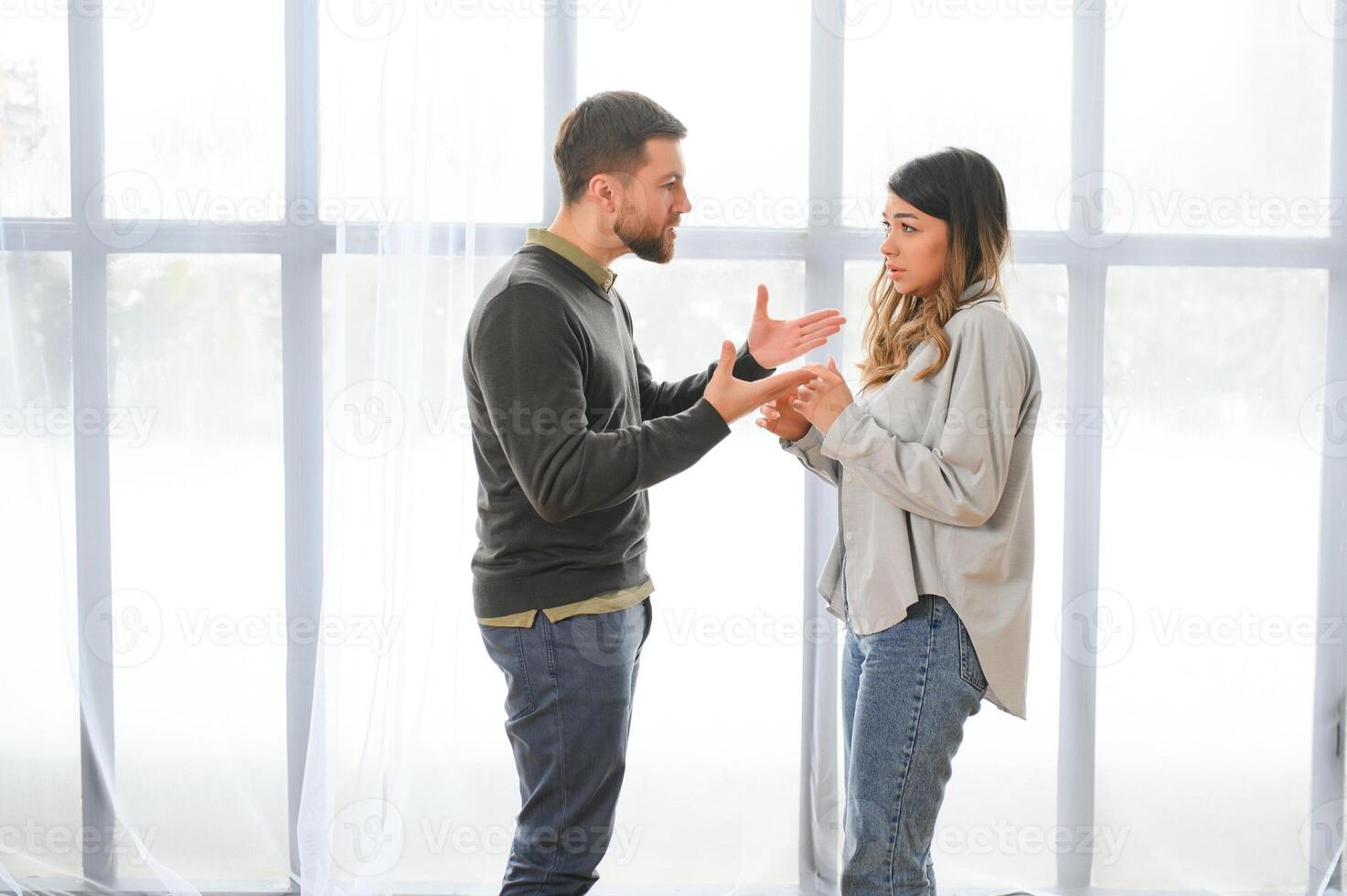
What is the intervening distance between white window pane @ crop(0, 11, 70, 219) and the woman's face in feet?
5.80

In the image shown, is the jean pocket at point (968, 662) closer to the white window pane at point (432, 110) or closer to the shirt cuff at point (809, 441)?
the shirt cuff at point (809, 441)

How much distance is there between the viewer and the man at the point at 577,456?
4.81 feet

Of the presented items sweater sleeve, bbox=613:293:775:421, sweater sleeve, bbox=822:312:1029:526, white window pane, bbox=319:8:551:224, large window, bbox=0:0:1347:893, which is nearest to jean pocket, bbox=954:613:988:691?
sweater sleeve, bbox=822:312:1029:526

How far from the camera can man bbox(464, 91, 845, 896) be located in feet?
4.81

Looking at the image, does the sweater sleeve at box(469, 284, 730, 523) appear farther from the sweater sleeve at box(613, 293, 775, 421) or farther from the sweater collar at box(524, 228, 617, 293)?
the sweater sleeve at box(613, 293, 775, 421)

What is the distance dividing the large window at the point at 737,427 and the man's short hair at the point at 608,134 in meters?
0.48

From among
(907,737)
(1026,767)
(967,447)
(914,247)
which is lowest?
(1026,767)

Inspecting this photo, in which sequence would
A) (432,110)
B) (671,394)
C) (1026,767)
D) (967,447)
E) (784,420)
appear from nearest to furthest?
(967,447) < (784,420) < (671,394) < (432,110) < (1026,767)

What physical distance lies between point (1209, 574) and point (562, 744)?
151 cm

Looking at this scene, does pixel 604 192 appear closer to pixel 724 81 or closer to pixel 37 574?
pixel 724 81

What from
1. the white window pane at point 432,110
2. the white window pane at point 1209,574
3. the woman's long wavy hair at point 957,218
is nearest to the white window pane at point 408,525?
the white window pane at point 432,110

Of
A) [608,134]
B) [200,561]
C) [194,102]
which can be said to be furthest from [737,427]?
[194,102]

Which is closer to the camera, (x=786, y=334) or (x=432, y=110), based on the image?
(x=786, y=334)

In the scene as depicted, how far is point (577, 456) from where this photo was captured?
1458 mm
